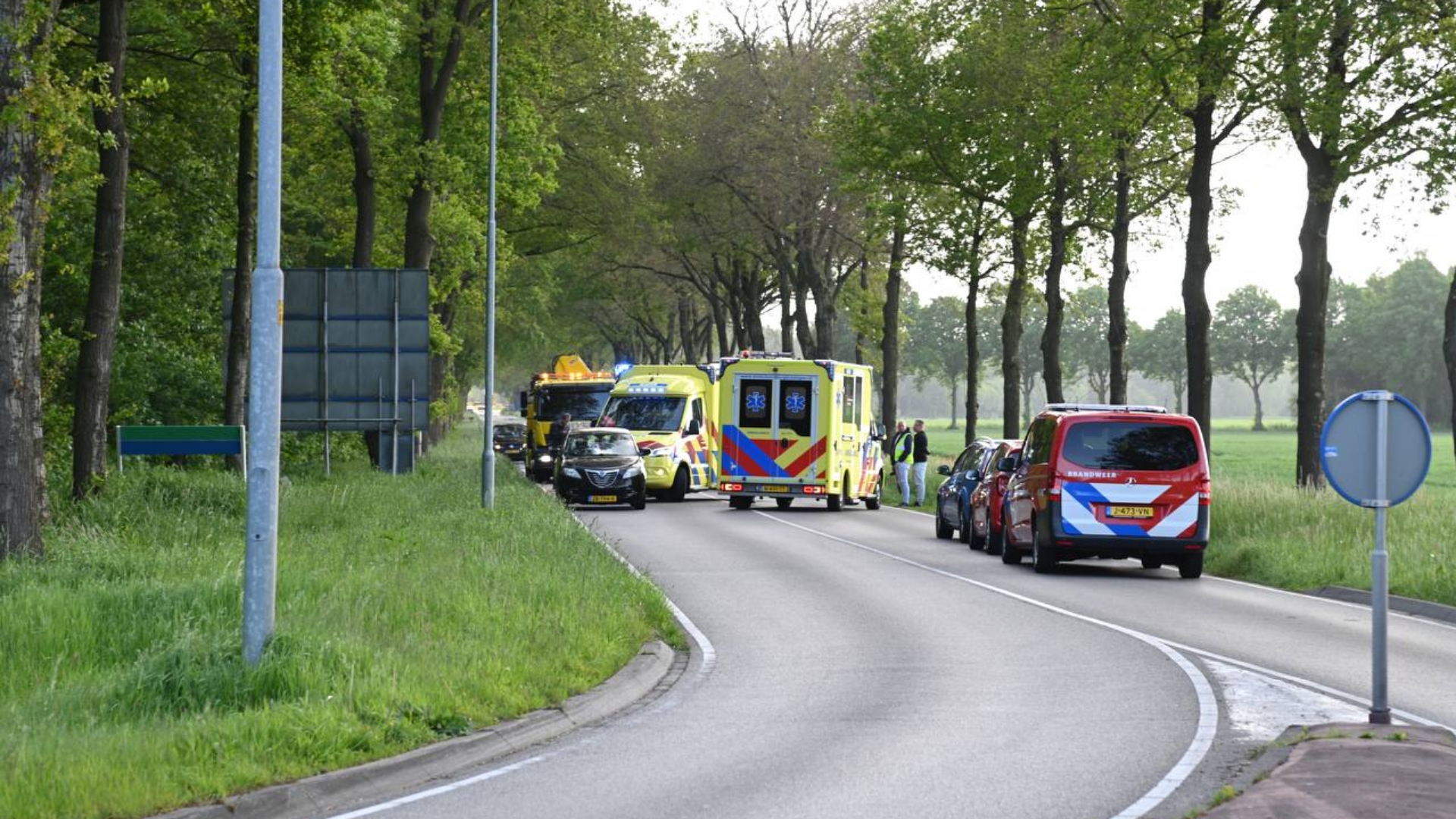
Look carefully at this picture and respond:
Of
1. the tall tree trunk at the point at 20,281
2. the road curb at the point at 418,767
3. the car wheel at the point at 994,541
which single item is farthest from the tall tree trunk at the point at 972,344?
the road curb at the point at 418,767

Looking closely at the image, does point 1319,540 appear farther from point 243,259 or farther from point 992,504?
point 243,259

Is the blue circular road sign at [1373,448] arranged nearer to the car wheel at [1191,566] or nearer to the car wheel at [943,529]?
the car wheel at [1191,566]

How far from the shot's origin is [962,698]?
472 inches

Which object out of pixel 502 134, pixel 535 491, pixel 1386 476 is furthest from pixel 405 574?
pixel 502 134

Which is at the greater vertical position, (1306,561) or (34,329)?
(34,329)

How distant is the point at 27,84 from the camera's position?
16.7 metres

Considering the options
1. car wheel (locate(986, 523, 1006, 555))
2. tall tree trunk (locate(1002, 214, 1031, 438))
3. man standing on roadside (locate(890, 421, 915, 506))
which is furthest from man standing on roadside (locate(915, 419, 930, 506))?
car wheel (locate(986, 523, 1006, 555))

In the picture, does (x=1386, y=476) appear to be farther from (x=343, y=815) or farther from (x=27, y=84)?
(x=27, y=84)

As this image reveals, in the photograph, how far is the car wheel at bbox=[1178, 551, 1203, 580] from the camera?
21.8m

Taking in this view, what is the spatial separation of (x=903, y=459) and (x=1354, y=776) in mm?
30033

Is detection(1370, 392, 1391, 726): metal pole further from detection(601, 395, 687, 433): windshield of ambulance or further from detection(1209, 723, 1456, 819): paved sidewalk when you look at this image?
detection(601, 395, 687, 433): windshield of ambulance

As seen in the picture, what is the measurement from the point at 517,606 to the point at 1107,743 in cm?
561

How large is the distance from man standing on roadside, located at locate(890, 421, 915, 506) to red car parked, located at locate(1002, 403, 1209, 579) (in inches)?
619

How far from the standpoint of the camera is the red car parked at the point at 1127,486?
21.3m
